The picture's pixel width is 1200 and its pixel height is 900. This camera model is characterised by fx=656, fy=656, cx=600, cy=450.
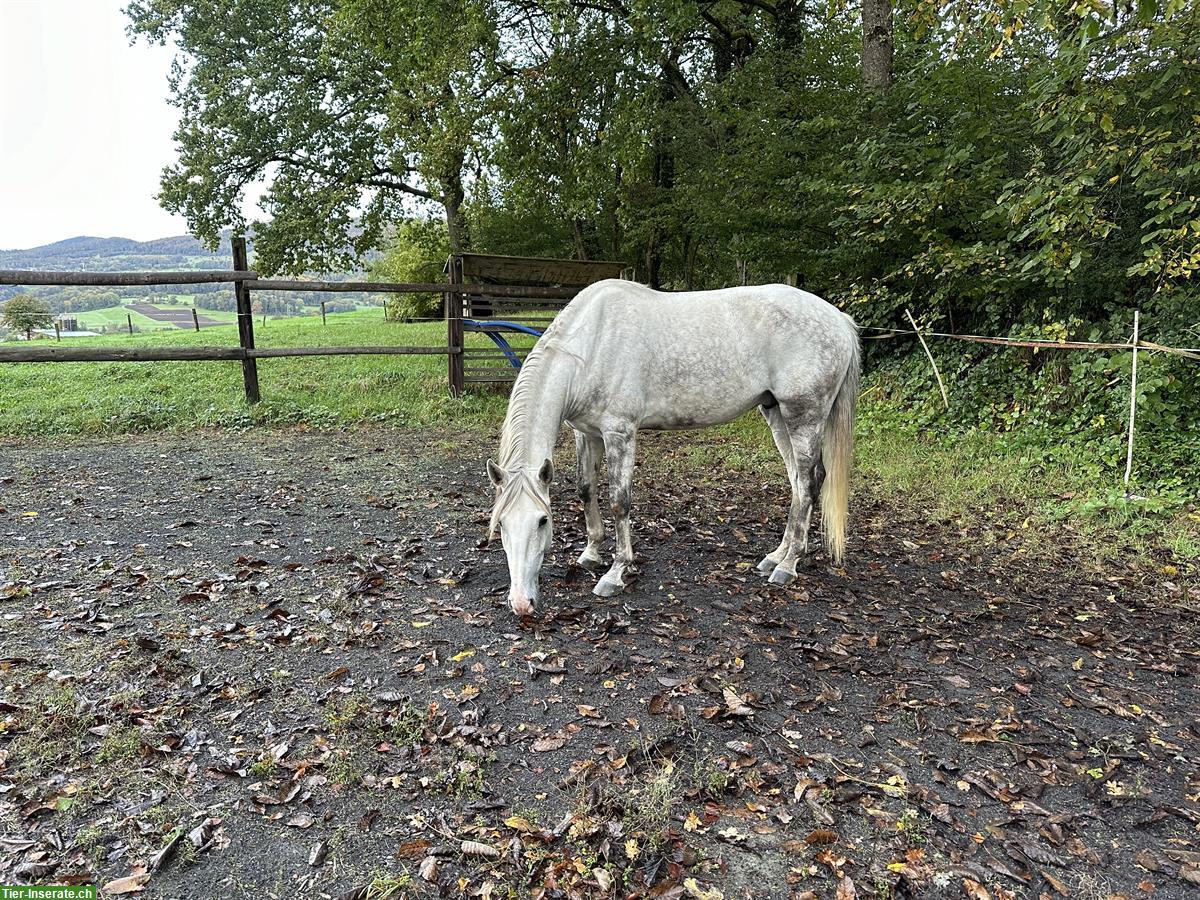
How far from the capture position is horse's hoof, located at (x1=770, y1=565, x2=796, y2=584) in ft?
13.6

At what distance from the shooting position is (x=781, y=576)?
13.6ft

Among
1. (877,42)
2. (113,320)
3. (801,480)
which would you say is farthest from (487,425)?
(113,320)

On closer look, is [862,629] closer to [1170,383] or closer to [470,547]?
[470,547]

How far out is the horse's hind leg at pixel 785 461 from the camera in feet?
14.1

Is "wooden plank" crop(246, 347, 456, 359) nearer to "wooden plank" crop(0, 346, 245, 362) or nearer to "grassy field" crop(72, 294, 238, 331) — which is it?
"wooden plank" crop(0, 346, 245, 362)

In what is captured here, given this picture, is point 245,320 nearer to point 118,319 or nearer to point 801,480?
point 801,480

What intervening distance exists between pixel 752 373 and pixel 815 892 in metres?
2.86

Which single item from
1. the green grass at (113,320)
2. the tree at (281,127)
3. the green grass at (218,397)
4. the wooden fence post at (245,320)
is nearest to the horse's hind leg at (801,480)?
the green grass at (218,397)

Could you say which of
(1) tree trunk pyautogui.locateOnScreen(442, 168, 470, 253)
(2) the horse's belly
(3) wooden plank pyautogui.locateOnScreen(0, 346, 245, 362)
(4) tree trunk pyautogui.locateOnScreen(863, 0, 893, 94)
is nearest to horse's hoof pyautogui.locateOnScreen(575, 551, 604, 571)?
(2) the horse's belly

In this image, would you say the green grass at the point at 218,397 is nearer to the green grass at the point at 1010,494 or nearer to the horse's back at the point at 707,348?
the green grass at the point at 1010,494

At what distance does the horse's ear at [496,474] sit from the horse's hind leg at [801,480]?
191 cm

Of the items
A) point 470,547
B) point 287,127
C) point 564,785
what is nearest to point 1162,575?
point 564,785

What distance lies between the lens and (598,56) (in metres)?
10.8

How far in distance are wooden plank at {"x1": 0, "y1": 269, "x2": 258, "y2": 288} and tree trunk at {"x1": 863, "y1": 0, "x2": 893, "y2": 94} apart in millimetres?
8497
